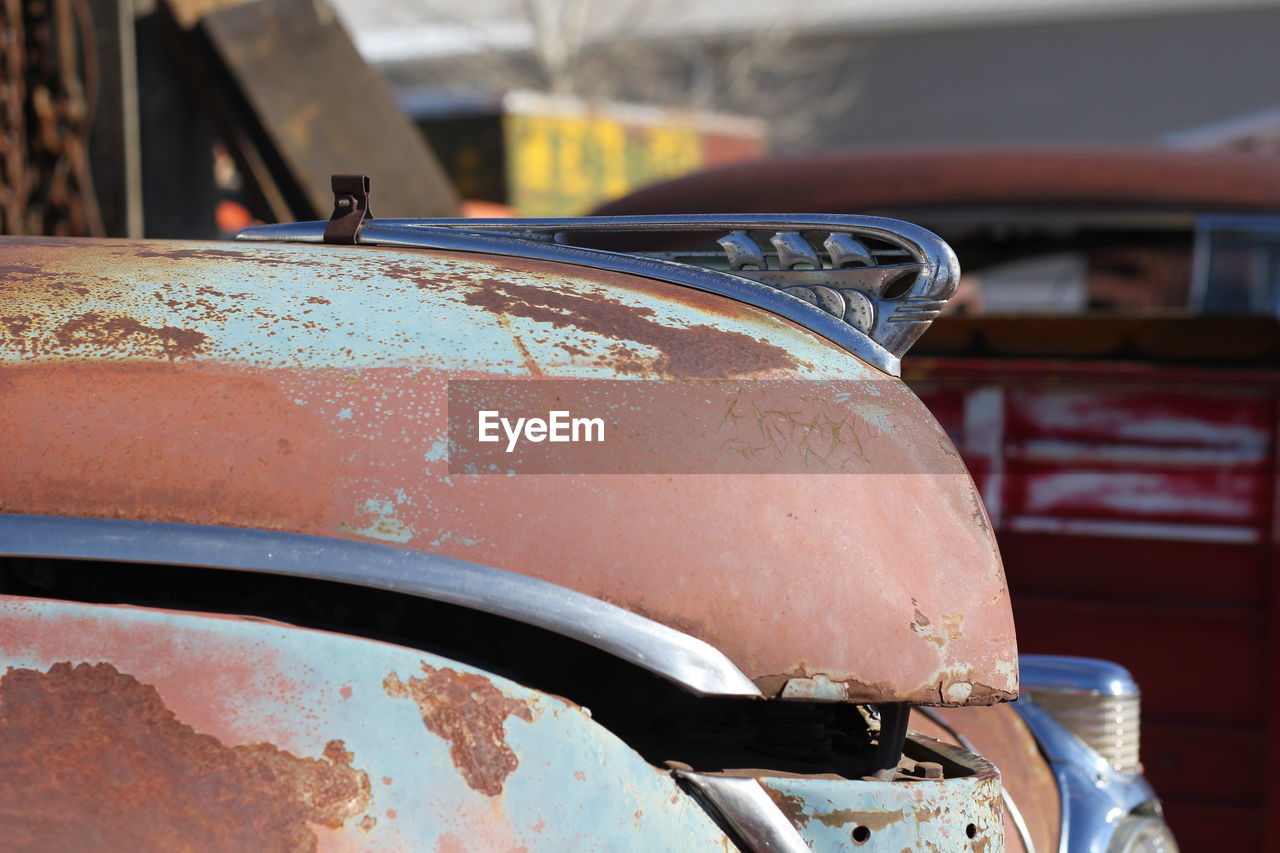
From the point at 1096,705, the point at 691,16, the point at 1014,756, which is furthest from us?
the point at 691,16

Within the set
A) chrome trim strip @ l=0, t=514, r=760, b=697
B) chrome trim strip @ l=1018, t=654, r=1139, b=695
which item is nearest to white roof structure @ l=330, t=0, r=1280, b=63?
chrome trim strip @ l=1018, t=654, r=1139, b=695

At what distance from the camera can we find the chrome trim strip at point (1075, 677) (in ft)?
6.84

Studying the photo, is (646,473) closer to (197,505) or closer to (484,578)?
(484,578)

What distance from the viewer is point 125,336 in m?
1.24

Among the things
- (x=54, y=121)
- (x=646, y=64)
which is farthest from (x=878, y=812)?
(x=646, y=64)

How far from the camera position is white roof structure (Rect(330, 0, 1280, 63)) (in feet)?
70.5

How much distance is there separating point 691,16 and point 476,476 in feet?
75.5

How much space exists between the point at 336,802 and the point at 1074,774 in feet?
4.10

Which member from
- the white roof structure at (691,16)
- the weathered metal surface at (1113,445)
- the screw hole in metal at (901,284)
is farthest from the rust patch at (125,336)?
the white roof structure at (691,16)

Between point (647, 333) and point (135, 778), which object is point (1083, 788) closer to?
point (647, 333)

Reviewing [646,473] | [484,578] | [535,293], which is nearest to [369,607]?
[484,578]

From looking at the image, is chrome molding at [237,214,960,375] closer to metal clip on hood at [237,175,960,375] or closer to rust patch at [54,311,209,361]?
metal clip on hood at [237,175,960,375]

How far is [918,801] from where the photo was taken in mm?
1202

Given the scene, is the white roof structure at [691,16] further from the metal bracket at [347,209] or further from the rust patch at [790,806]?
the rust patch at [790,806]
